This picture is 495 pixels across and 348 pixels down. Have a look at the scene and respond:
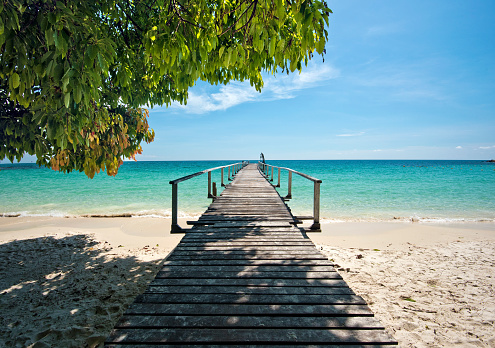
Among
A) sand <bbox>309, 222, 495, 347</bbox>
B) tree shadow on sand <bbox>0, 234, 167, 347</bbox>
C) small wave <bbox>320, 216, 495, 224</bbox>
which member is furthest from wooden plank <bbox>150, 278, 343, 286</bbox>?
small wave <bbox>320, 216, 495, 224</bbox>

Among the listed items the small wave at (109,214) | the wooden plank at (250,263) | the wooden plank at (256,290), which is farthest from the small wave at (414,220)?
the wooden plank at (256,290)

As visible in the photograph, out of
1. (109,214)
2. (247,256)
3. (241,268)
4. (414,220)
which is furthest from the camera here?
(109,214)

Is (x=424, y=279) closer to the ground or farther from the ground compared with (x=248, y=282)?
closer to the ground

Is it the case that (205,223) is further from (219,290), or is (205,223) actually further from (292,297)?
(292,297)

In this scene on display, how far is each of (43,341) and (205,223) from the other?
112 inches

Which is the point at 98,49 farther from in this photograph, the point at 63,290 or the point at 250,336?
the point at 63,290

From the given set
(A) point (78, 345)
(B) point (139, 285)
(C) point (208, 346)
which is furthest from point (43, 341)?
(C) point (208, 346)

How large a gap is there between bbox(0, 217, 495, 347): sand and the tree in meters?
2.33

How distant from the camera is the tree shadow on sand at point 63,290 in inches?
129

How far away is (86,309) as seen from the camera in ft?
12.9

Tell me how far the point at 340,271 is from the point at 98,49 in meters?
5.92

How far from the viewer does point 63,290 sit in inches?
183

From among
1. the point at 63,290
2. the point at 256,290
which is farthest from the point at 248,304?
the point at 63,290

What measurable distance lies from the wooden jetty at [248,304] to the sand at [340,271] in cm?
163
